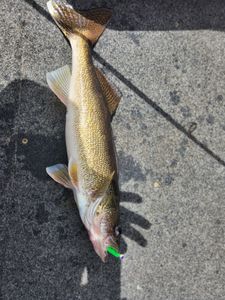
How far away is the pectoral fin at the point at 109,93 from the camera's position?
10.4 ft

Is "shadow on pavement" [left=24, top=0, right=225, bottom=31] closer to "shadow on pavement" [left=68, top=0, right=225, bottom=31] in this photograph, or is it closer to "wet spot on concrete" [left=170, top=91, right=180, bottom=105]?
Result: "shadow on pavement" [left=68, top=0, right=225, bottom=31]

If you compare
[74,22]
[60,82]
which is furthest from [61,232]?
[74,22]

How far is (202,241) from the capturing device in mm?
3533

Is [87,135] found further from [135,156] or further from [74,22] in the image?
[74,22]

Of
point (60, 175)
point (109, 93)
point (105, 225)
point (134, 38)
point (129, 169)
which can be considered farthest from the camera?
point (134, 38)

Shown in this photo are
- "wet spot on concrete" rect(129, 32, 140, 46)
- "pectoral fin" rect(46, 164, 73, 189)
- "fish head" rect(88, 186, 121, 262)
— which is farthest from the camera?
"wet spot on concrete" rect(129, 32, 140, 46)

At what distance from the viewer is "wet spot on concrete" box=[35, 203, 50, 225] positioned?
3137 mm

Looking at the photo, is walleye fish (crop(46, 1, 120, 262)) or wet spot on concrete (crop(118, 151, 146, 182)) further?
wet spot on concrete (crop(118, 151, 146, 182))

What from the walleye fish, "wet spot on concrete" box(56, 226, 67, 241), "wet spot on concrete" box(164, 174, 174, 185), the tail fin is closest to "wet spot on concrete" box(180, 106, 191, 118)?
"wet spot on concrete" box(164, 174, 174, 185)

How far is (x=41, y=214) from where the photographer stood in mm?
3145

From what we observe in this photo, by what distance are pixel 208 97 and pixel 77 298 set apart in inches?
69.0

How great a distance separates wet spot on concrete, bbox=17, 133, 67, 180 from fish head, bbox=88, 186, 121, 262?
0.44m

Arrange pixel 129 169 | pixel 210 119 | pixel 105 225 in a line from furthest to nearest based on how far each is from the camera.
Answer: pixel 210 119
pixel 129 169
pixel 105 225

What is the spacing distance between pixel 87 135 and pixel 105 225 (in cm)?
56
